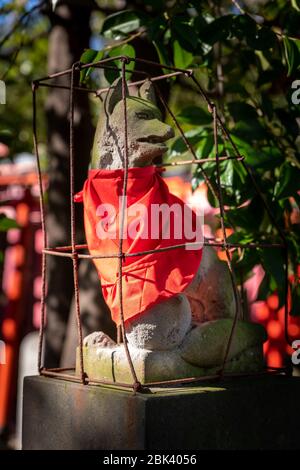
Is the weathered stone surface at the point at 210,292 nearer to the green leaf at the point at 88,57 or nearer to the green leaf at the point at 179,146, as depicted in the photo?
the green leaf at the point at 179,146

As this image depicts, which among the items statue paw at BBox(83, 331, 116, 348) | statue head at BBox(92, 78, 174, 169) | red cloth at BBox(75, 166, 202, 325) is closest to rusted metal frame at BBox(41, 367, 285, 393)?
statue paw at BBox(83, 331, 116, 348)

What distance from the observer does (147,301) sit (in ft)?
7.80

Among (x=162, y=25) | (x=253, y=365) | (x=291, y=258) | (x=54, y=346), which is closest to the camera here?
(x=253, y=365)

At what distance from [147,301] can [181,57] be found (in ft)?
4.15

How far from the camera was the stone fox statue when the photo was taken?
239 cm

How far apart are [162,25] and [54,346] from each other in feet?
7.30

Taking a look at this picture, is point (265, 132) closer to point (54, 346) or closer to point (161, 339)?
point (161, 339)

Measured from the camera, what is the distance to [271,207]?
10.2ft

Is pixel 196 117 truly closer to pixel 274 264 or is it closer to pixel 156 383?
pixel 274 264

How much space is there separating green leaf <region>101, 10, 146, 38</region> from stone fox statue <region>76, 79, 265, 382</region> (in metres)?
0.63

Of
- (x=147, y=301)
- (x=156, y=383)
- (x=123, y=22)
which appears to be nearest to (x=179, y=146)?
(x=123, y=22)

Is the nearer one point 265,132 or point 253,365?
point 253,365

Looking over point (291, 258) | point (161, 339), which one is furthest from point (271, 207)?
point (161, 339)
